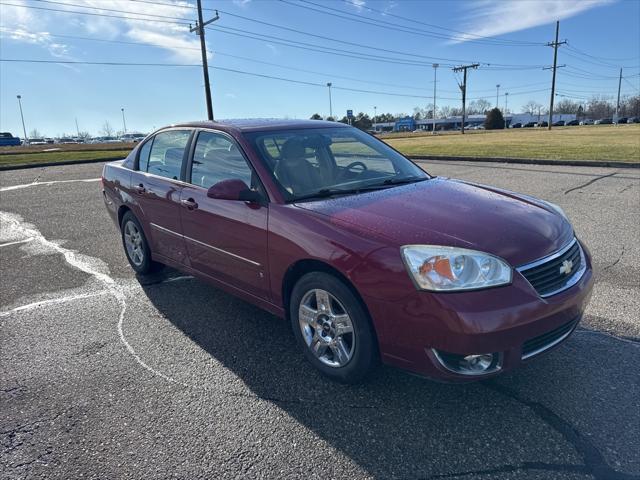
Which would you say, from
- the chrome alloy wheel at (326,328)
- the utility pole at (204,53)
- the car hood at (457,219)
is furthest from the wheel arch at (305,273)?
the utility pole at (204,53)

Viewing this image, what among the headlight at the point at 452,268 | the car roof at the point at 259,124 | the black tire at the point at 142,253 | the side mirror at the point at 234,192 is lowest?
the black tire at the point at 142,253

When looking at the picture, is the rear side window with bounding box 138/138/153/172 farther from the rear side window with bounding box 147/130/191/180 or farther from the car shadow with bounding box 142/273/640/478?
the car shadow with bounding box 142/273/640/478

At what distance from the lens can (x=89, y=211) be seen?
346 inches

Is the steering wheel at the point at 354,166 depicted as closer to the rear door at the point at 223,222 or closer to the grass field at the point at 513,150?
the rear door at the point at 223,222

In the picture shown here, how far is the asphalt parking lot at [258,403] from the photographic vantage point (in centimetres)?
230

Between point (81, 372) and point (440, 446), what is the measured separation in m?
2.41

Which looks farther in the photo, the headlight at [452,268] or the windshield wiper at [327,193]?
the windshield wiper at [327,193]

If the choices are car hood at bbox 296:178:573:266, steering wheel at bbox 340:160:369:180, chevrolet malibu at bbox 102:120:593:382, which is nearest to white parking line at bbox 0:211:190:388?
chevrolet malibu at bbox 102:120:593:382

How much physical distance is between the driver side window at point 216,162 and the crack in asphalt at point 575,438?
2.19 m

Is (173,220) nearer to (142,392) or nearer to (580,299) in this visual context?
(142,392)

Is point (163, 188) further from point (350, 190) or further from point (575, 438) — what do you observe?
point (575, 438)

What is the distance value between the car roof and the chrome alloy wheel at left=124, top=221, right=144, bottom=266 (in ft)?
4.23

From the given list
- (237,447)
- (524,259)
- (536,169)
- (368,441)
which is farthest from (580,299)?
(536,169)

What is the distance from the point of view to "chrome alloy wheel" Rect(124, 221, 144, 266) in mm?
4973
